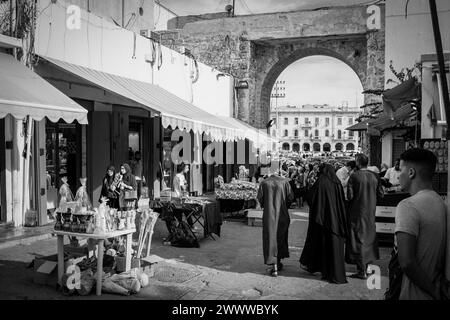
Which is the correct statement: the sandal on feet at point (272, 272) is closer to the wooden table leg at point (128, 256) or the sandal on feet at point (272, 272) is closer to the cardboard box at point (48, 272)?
the wooden table leg at point (128, 256)

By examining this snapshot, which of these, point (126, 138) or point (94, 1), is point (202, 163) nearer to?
point (126, 138)

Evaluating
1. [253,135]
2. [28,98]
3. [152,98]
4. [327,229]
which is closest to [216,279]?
[327,229]

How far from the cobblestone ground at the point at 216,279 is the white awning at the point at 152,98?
275 centimetres

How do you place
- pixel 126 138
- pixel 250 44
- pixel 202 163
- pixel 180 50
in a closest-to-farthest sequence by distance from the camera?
1. pixel 126 138
2. pixel 180 50
3. pixel 202 163
4. pixel 250 44

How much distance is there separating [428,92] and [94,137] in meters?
7.92

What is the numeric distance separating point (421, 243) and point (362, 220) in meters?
4.03

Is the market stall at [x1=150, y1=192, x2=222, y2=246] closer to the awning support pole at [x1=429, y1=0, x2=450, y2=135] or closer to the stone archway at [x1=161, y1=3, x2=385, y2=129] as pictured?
the awning support pole at [x1=429, y1=0, x2=450, y2=135]

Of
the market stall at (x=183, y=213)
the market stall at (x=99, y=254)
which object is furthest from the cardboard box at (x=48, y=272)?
the market stall at (x=183, y=213)

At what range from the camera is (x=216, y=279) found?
607cm

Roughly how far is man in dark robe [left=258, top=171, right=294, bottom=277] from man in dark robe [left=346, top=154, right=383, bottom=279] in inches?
36.2

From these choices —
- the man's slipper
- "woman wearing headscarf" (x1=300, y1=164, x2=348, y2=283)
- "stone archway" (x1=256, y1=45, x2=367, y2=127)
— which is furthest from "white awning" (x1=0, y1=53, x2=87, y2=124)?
"stone archway" (x1=256, y1=45, x2=367, y2=127)

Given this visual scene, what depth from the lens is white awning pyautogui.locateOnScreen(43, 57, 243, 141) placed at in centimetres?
910

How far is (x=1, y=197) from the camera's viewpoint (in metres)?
8.38

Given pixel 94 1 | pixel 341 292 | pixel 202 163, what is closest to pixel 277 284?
pixel 341 292
